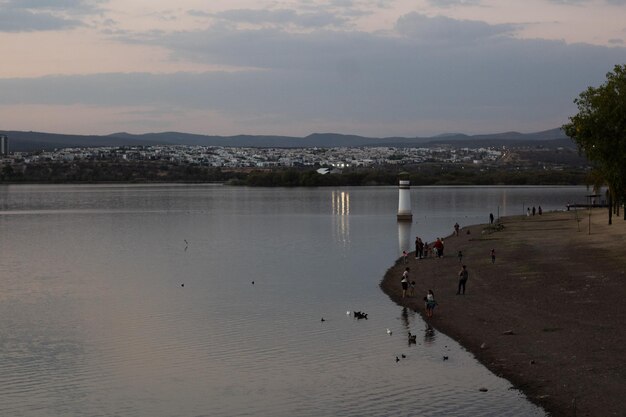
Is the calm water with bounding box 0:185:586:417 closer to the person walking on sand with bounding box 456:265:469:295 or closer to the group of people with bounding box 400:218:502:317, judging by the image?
the group of people with bounding box 400:218:502:317

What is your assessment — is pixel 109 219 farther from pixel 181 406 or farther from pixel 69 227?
pixel 181 406

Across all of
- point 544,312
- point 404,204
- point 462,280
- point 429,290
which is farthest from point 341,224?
point 544,312

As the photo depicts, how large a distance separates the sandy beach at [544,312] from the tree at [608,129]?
431cm

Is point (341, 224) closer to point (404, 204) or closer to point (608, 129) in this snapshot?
point (404, 204)

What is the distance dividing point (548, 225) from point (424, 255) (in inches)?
969

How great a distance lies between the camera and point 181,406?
21.3 m

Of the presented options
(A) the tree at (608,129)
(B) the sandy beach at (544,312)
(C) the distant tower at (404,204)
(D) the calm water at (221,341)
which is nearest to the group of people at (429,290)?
(B) the sandy beach at (544,312)

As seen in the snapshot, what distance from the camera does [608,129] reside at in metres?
44.5

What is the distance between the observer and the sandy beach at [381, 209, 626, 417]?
68.8 feet

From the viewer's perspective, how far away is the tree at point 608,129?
44.1 meters

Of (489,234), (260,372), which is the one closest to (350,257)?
(489,234)

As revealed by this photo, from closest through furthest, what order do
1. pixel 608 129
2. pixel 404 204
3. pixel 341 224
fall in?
pixel 608 129 → pixel 341 224 → pixel 404 204

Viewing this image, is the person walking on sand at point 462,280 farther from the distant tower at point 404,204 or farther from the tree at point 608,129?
the distant tower at point 404,204

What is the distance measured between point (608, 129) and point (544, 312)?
1823 cm
